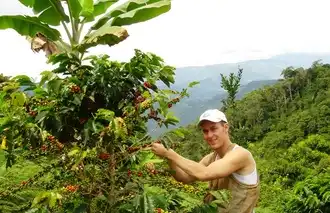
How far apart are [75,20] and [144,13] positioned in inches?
29.1

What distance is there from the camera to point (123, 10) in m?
4.87

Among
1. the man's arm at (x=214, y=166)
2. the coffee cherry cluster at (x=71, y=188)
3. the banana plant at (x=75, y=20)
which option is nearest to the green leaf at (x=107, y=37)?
the banana plant at (x=75, y=20)

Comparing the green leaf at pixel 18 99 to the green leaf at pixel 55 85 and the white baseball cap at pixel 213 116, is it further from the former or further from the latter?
the white baseball cap at pixel 213 116

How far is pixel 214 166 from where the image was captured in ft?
9.20

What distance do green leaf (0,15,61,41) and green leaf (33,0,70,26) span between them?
0.10 metres

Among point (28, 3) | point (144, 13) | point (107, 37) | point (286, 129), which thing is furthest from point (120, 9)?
point (286, 129)

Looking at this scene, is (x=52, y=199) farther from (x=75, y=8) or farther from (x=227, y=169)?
(x=75, y=8)

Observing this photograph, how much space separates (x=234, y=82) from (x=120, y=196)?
16.6 m

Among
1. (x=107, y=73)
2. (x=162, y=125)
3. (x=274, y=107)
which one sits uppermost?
(x=107, y=73)

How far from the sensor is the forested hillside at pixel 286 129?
30766mm

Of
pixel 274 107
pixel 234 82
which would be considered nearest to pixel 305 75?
pixel 274 107

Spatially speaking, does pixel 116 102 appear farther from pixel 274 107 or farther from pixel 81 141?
pixel 274 107

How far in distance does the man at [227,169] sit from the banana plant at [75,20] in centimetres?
169

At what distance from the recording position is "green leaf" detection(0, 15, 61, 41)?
15.0 feet
